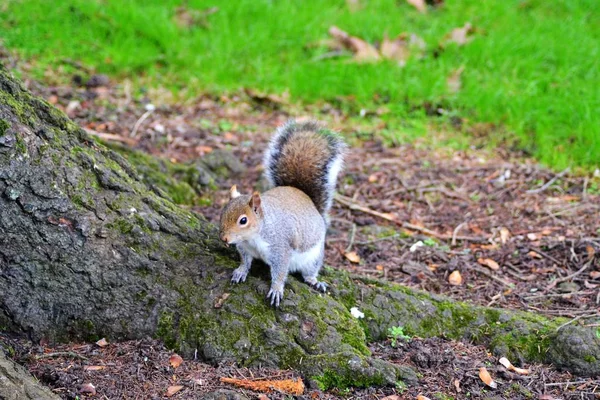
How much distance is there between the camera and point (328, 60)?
16.5ft

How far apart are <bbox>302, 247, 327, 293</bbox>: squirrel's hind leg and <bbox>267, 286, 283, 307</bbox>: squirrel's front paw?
218 mm

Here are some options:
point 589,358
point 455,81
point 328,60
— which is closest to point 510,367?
point 589,358

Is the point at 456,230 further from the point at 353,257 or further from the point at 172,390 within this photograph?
the point at 172,390

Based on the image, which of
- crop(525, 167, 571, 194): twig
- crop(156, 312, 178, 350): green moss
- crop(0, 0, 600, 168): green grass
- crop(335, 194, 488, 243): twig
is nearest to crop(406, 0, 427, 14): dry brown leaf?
crop(0, 0, 600, 168): green grass

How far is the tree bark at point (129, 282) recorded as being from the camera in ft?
6.22

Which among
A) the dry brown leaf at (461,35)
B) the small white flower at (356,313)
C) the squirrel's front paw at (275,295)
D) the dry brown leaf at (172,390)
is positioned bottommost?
the small white flower at (356,313)

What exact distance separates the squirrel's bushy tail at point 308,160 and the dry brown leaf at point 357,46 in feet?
7.98

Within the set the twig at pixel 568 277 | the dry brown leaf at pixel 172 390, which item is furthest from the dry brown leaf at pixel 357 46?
the dry brown leaf at pixel 172 390

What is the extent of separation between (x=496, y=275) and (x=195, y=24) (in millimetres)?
3478

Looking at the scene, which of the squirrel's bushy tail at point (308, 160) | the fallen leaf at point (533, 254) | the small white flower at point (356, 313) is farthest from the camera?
the fallen leaf at point (533, 254)

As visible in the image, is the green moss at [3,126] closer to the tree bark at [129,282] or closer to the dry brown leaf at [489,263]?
the tree bark at [129,282]

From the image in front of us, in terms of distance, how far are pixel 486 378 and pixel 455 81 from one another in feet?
10.2

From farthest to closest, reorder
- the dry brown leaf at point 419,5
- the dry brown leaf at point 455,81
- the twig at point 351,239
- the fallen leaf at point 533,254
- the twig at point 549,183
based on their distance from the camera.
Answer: the dry brown leaf at point 419,5
the dry brown leaf at point 455,81
the twig at point 549,183
the twig at point 351,239
the fallen leaf at point 533,254

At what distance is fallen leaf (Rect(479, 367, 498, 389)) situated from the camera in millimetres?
2020
